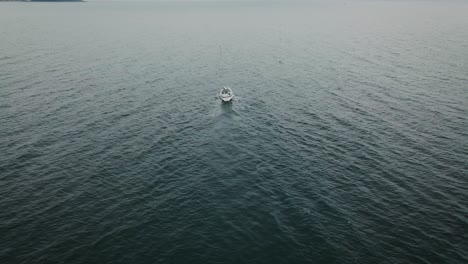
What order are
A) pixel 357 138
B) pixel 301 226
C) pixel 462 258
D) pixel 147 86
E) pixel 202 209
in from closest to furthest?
1. pixel 462 258
2. pixel 301 226
3. pixel 202 209
4. pixel 357 138
5. pixel 147 86

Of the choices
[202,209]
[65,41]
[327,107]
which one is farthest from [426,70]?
[65,41]

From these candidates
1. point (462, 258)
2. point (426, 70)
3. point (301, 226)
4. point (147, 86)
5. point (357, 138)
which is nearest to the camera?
point (462, 258)

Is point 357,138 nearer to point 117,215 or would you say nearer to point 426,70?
point 117,215

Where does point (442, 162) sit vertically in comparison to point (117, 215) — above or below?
above

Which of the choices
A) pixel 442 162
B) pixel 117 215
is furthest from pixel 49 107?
pixel 442 162

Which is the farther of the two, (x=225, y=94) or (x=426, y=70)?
(x=426, y=70)

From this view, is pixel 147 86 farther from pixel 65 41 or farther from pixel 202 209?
pixel 65 41
